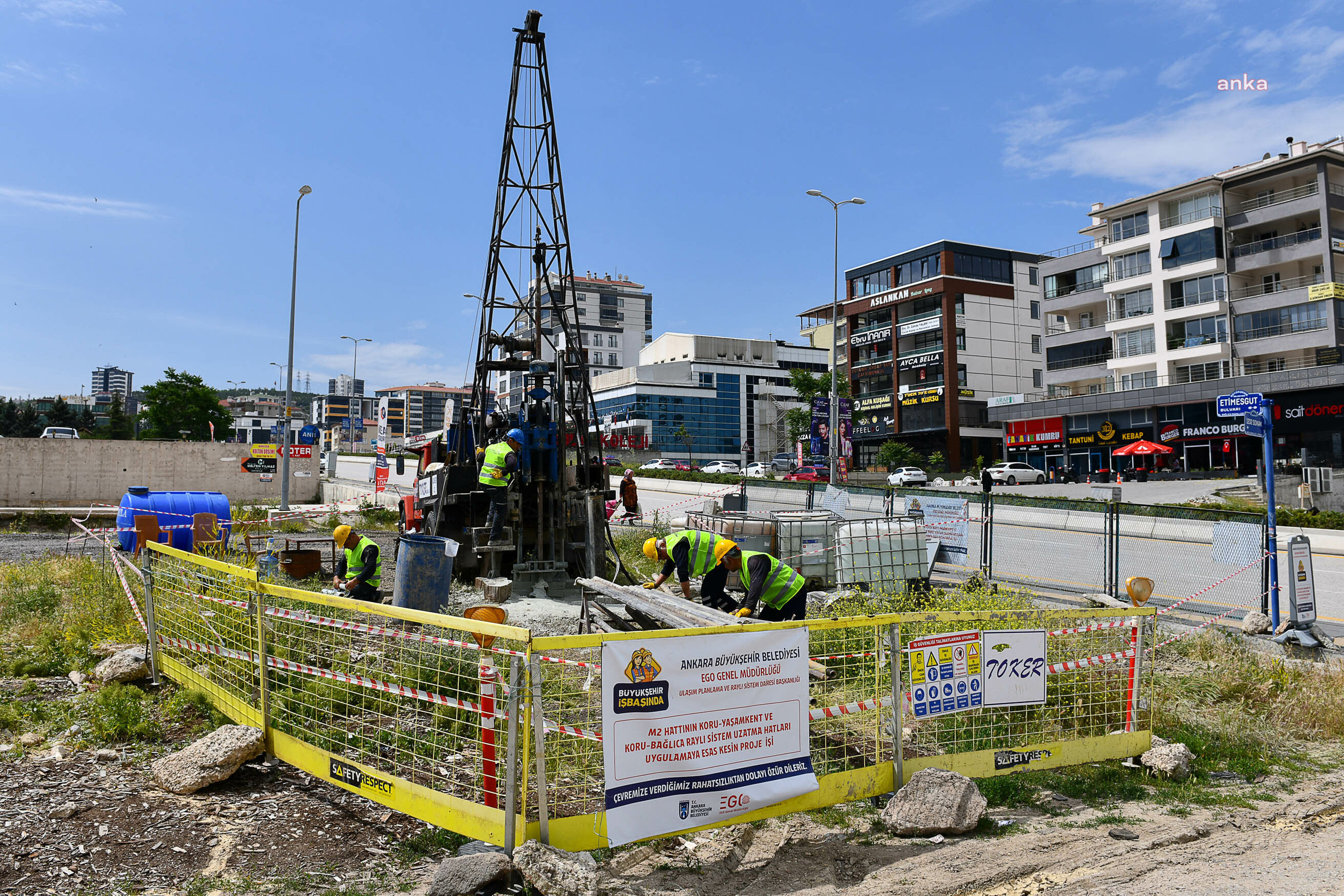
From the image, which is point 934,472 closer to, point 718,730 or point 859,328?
point 859,328

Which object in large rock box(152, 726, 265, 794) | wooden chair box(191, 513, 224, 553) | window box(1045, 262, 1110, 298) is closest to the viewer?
large rock box(152, 726, 265, 794)

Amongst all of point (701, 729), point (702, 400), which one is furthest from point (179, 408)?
point (701, 729)

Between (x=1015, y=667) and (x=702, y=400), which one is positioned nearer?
(x=1015, y=667)

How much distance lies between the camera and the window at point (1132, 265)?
5059 centimetres

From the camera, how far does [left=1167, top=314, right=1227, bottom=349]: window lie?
4591 cm

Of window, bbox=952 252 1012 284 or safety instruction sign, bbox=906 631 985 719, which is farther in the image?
window, bbox=952 252 1012 284

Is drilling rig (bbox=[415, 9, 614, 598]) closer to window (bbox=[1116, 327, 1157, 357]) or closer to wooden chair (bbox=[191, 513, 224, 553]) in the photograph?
wooden chair (bbox=[191, 513, 224, 553])

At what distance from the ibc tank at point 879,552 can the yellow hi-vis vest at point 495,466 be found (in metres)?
5.36

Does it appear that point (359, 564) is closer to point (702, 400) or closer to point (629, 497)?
point (629, 497)

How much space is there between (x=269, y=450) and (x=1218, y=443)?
158ft

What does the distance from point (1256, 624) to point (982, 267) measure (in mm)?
64739

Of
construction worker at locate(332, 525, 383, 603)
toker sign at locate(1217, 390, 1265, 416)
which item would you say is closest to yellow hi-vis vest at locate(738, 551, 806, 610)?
construction worker at locate(332, 525, 383, 603)

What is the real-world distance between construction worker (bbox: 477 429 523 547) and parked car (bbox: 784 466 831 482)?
1999 centimetres

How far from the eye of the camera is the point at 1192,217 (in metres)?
47.7
